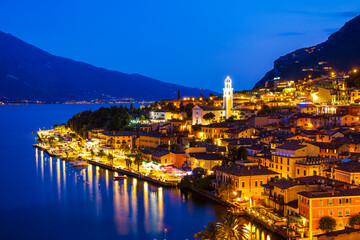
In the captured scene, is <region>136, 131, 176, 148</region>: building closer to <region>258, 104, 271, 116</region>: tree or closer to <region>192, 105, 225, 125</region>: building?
<region>192, 105, 225, 125</region>: building

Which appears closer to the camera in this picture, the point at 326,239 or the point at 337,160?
the point at 326,239

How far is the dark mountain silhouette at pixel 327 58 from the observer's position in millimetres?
66738

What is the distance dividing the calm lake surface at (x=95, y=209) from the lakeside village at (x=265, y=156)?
1.38m

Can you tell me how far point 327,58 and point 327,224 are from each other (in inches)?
2541

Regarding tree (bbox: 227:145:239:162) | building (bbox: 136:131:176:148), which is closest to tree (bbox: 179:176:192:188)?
tree (bbox: 227:145:239:162)

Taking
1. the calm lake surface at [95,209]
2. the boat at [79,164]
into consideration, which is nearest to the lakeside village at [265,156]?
the boat at [79,164]

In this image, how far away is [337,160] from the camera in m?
20.4

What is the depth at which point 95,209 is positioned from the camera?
22.9m

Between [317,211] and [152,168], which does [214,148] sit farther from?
[317,211]

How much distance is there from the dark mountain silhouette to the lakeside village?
18.5 meters

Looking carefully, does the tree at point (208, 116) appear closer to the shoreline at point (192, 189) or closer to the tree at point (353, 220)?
the shoreline at point (192, 189)

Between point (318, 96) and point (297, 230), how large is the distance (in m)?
27.0

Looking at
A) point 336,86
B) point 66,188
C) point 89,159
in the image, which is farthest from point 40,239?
point 336,86

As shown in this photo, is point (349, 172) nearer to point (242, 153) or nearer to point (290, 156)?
point (290, 156)
